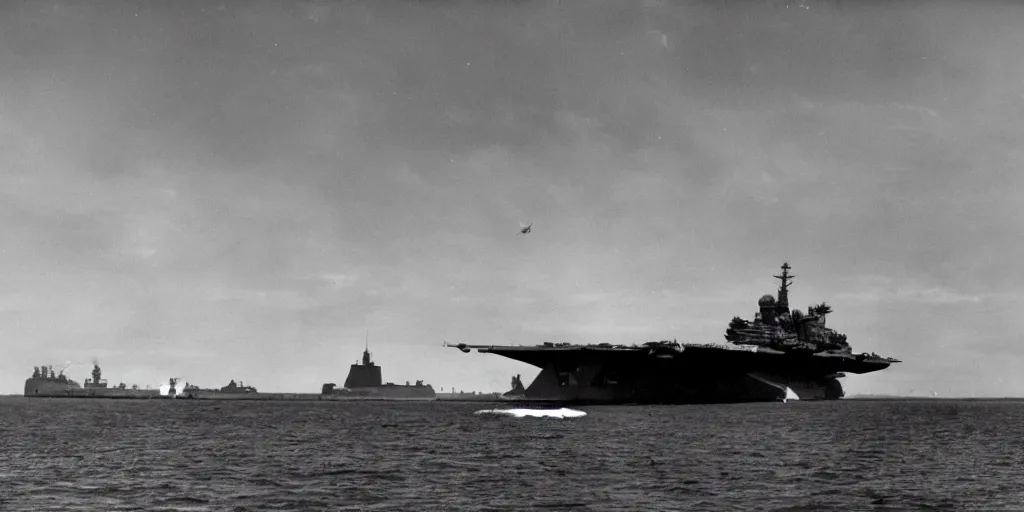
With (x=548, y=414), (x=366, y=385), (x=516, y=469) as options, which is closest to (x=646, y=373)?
(x=548, y=414)

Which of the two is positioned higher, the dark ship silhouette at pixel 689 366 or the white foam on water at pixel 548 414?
the dark ship silhouette at pixel 689 366

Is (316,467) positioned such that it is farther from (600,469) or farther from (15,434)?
(15,434)

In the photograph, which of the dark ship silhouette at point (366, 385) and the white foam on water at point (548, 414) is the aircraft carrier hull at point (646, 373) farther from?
the dark ship silhouette at point (366, 385)

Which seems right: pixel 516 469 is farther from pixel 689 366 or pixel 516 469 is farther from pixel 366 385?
pixel 366 385

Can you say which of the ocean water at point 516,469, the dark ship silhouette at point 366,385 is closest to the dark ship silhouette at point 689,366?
the ocean water at point 516,469

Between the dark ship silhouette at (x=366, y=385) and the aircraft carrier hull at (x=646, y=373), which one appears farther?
the dark ship silhouette at (x=366, y=385)

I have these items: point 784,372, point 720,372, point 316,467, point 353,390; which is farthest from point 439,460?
point 353,390

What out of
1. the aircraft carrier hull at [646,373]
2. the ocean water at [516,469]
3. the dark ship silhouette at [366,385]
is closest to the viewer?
the ocean water at [516,469]
